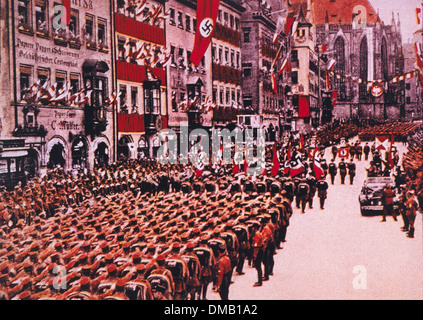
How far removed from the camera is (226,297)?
28.6 ft

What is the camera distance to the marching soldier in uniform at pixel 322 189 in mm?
10879

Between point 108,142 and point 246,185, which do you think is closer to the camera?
point 108,142

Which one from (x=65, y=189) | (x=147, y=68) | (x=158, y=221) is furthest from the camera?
(x=147, y=68)

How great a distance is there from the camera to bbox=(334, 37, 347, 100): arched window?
1129 cm

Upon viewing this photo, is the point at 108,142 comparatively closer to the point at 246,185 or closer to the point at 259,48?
the point at 246,185

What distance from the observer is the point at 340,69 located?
38.8 feet

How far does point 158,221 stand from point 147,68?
335 centimetres

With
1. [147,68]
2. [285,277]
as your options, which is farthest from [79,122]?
[285,277]

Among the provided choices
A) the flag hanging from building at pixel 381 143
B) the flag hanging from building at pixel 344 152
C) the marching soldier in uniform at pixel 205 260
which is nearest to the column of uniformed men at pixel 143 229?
the marching soldier in uniform at pixel 205 260

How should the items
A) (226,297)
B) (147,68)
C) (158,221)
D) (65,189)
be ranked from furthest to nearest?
(147,68) < (65,189) < (158,221) < (226,297)

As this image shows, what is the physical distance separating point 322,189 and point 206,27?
405cm

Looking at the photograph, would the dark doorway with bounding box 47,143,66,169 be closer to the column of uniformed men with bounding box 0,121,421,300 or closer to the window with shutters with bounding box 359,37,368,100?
the column of uniformed men with bounding box 0,121,421,300

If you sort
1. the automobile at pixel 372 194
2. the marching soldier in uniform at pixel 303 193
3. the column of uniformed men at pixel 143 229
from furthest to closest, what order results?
the marching soldier in uniform at pixel 303 193 → the automobile at pixel 372 194 → the column of uniformed men at pixel 143 229

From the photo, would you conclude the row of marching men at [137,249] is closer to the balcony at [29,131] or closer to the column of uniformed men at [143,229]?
the column of uniformed men at [143,229]
